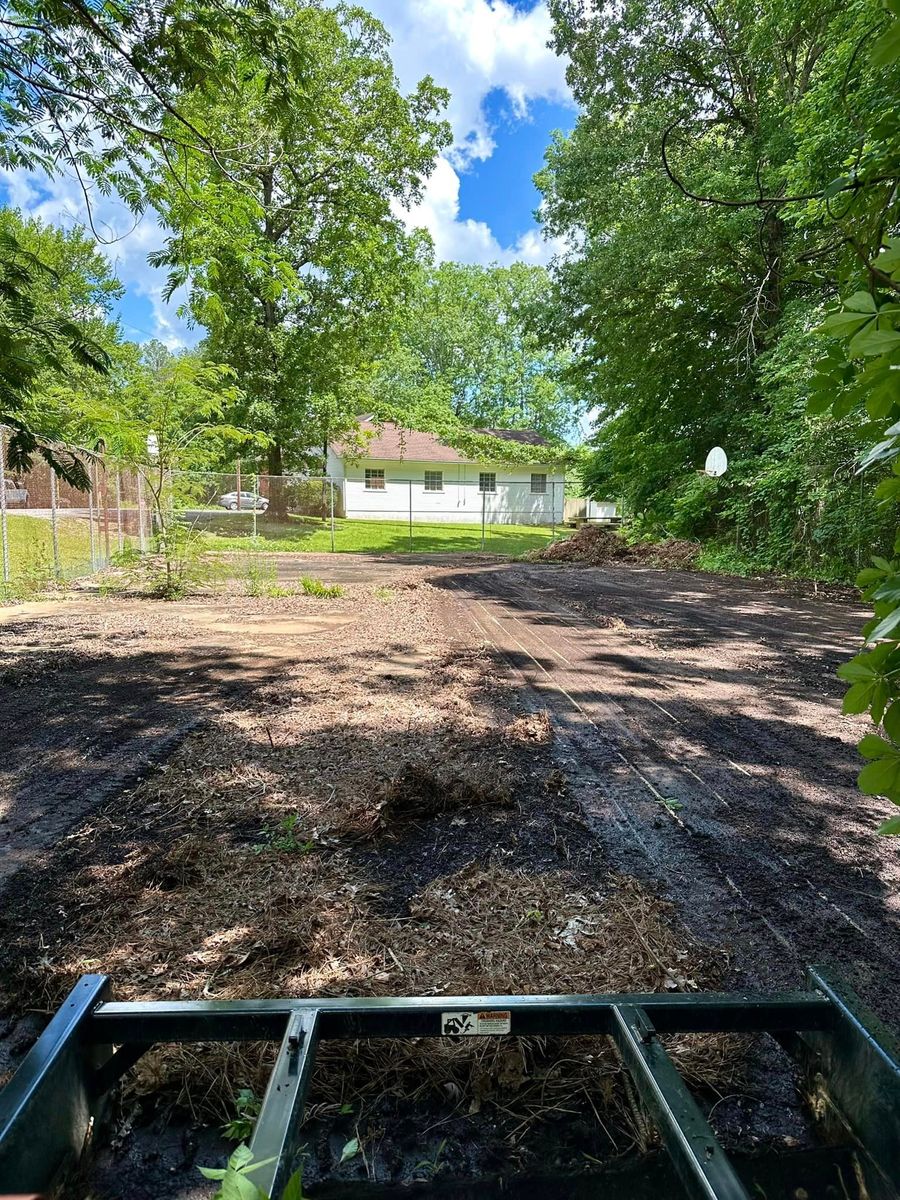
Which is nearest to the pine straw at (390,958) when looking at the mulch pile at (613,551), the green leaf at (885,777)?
the green leaf at (885,777)

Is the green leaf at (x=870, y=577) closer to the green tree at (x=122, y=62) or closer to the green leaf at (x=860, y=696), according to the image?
the green leaf at (x=860, y=696)

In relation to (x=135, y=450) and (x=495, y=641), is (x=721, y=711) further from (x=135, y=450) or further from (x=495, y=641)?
(x=135, y=450)

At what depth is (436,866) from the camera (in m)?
2.43

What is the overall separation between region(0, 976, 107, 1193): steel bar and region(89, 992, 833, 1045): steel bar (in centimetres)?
5

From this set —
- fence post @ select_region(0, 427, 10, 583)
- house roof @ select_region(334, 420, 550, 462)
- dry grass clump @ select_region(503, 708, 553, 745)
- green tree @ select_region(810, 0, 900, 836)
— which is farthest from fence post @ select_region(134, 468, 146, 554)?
house roof @ select_region(334, 420, 550, 462)

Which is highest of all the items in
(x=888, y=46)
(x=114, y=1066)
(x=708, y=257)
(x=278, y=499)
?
(x=708, y=257)

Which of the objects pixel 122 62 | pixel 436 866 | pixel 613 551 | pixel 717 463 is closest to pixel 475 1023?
pixel 436 866

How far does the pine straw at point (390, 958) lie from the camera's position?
1.49 metres

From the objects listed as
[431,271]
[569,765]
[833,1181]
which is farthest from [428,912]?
[431,271]

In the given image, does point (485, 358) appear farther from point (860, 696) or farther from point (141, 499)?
point (860, 696)

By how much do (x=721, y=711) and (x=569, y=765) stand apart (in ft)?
4.98

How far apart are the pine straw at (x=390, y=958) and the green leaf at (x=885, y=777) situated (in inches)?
38.1

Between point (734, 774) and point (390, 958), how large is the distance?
213 cm

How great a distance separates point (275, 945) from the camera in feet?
6.37
